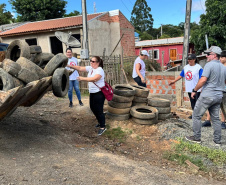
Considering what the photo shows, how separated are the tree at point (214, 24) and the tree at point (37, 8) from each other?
17530 millimetres

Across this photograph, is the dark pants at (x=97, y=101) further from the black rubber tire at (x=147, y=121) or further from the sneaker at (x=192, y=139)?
the sneaker at (x=192, y=139)

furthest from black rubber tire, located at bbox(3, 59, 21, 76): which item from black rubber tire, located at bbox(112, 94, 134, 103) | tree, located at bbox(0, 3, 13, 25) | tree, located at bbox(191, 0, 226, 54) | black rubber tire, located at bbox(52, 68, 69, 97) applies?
tree, located at bbox(0, 3, 13, 25)

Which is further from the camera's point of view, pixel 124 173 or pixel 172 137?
pixel 172 137

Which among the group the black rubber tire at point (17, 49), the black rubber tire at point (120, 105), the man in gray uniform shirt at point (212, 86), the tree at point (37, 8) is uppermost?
the tree at point (37, 8)

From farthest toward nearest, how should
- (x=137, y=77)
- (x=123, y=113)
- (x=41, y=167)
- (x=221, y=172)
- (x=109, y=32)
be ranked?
1. (x=109, y=32)
2. (x=137, y=77)
3. (x=123, y=113)
4. (x=221, y=172)
5. (x=41, y=167)

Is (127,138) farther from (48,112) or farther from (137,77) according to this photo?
(48,112)

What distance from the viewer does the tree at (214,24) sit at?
55.3ft

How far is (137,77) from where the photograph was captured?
20.7 ft

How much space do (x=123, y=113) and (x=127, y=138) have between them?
2.53 feet

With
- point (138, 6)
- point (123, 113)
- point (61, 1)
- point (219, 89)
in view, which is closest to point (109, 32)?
point (61, 1)

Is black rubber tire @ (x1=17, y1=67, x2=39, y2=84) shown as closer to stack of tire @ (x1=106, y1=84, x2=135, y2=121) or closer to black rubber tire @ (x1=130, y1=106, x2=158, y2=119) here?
stack of tire @ (x1=106, y1=84, x2=135, y2=121)

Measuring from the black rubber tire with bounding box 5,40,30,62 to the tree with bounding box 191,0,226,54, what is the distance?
16782mm

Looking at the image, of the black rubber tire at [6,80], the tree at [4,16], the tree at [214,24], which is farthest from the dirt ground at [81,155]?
the tree at [4,16]

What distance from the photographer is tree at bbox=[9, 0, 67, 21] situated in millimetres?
25547
